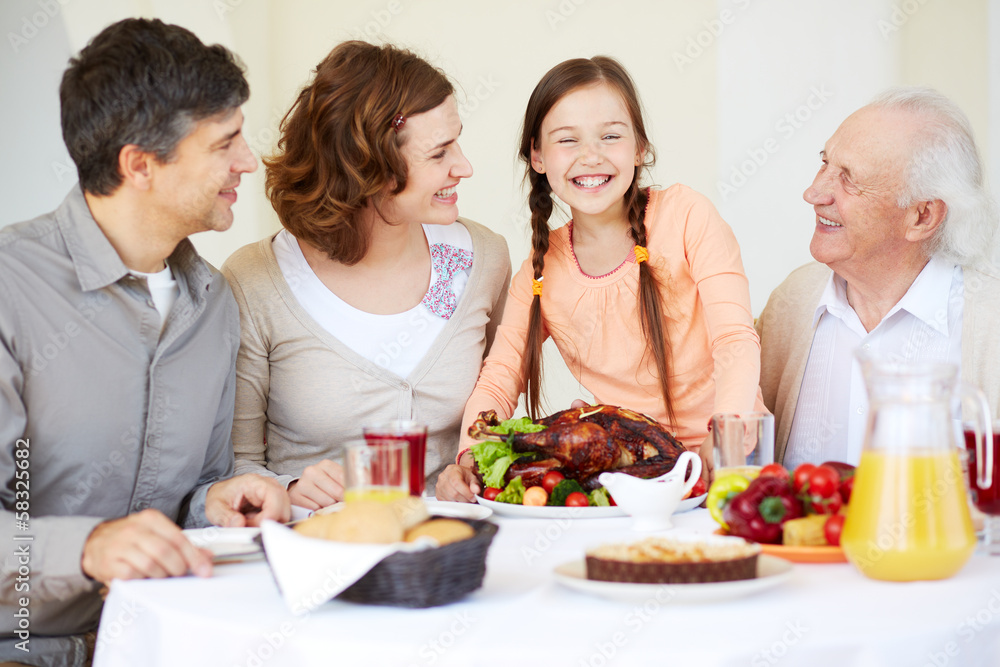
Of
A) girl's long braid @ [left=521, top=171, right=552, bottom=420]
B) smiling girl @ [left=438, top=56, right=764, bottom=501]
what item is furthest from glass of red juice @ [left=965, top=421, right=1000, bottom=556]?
girl's long braid @ [left=521, top=171, right=552, bottom=420]

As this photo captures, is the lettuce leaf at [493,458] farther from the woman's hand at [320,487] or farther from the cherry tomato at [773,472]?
the cherry tomato at [773,472]

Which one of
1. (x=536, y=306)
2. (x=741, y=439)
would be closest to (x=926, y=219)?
(x=536, y=306)

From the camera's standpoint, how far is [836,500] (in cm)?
138

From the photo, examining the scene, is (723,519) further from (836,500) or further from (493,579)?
(493,579)

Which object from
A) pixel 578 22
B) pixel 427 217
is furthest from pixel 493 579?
pixel 578 22

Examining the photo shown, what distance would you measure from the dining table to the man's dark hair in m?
0.91

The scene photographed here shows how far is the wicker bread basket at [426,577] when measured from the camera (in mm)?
1108

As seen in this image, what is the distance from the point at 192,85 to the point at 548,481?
42.7 inches

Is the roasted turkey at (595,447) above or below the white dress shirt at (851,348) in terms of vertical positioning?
below

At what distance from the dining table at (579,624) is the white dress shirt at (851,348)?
1207 millimetres

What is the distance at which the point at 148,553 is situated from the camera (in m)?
1.32

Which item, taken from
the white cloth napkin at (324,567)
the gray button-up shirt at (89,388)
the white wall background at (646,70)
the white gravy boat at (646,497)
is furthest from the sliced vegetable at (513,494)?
the white wall background at (646,70)

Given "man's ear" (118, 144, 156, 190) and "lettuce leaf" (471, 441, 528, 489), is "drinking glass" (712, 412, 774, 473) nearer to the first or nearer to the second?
"lettuce leaf" (471, 441, 528, 489)

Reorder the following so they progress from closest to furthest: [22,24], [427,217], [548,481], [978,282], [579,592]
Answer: [579,592], [548,481], [978,282], [427,217], [22,24]
